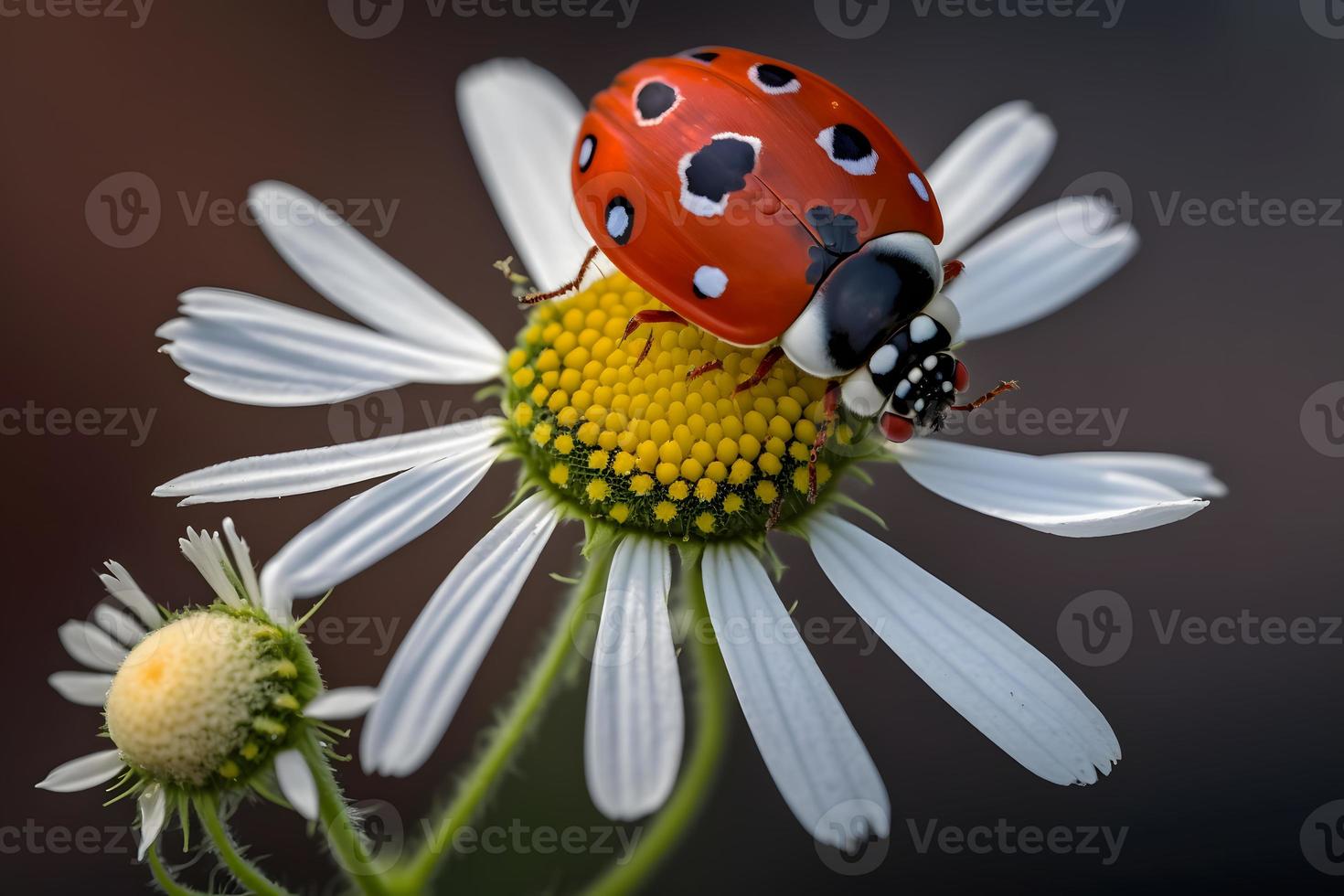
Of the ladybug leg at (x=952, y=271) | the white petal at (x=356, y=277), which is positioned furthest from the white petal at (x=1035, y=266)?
the white petal at (x=356, y=277)

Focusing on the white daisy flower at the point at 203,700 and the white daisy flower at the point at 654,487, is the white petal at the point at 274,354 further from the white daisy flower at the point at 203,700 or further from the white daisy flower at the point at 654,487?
the white daisy flower at the point at 203,700

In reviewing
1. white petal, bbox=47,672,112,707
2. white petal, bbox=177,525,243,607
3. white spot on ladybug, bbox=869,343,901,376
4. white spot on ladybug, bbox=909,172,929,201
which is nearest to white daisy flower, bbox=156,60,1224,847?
white petal, bbox=177,525,243,607

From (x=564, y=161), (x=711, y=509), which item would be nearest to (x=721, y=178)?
(x=711, y=509)

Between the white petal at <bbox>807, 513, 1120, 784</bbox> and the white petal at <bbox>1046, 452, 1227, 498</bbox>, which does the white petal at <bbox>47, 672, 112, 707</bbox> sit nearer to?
the white petal at <bbox>807, 513, 1120, 784</bbox>

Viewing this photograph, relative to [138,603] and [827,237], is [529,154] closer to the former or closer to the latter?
[827,237]

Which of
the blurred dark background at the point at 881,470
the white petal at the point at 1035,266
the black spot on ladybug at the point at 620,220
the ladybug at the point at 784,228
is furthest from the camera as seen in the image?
the blurred dark background at the point at 881,470

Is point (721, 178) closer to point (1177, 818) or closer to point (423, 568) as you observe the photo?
point (423, 568)
